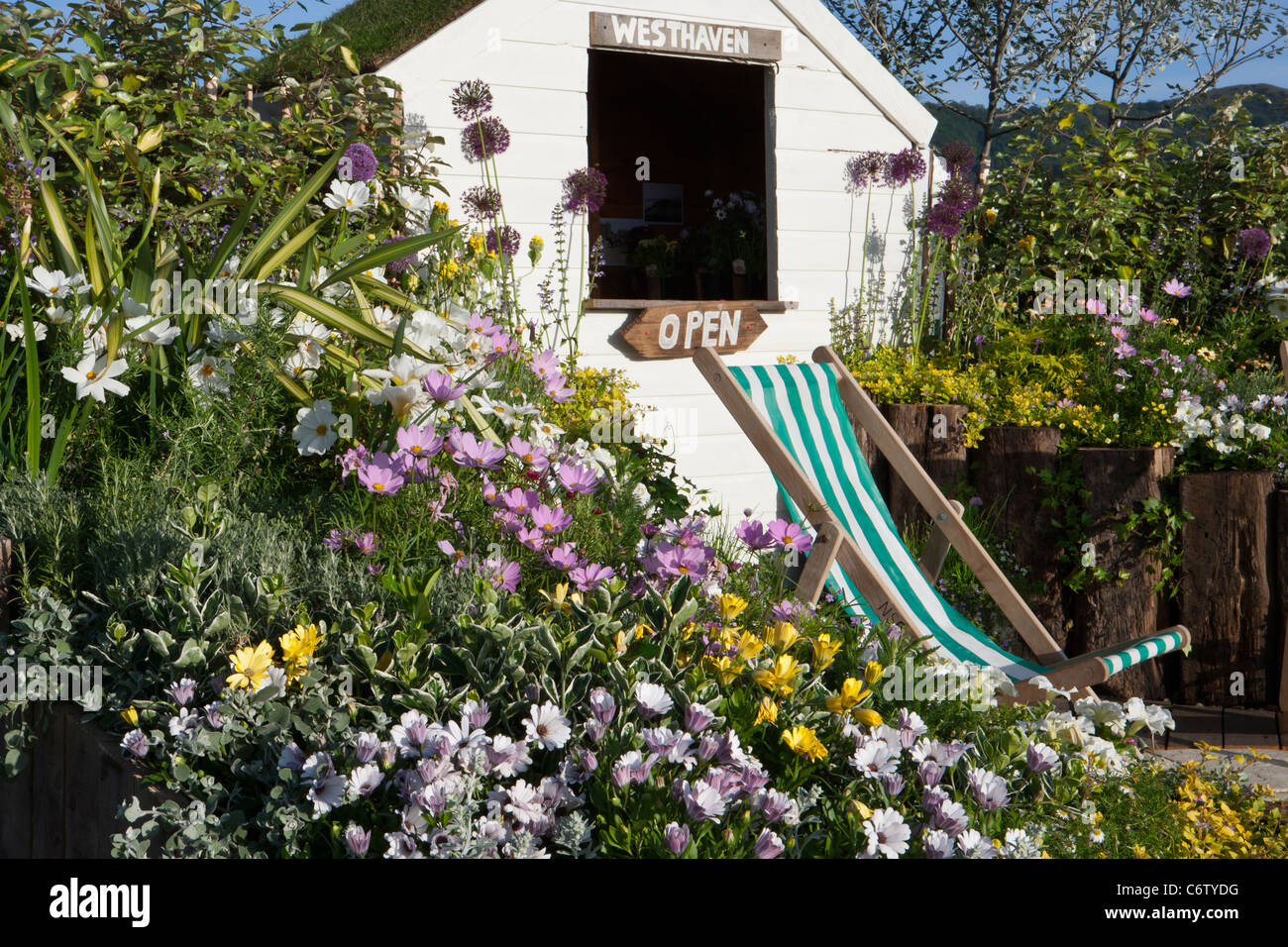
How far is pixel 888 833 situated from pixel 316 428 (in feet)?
5.19

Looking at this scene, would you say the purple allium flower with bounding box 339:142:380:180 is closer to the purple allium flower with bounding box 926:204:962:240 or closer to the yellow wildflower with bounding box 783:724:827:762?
the yellow wildflower with bounding box 783:724:827:762

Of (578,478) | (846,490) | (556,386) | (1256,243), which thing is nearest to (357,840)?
(578,478)

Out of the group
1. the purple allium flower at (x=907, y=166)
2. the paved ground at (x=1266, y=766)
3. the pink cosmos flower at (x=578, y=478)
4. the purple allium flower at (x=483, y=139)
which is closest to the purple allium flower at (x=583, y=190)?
the purple allium flower at (x=483, y=139)

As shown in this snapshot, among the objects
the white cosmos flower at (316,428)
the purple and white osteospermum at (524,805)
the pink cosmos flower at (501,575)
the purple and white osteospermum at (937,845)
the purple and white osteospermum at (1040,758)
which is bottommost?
the purple and white osteospermum at (937,845)

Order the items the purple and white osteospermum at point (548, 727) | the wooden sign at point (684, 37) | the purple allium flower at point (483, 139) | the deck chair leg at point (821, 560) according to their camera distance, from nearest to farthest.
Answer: the purple and white osteospermum at point (548, 727)
the deck chair leg at point (821, 560)
the purple allium flower at point (483, 139)
the wooden sign at point (684, 37)

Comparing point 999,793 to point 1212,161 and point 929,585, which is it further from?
point 1212,161

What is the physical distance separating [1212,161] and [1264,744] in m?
3.79

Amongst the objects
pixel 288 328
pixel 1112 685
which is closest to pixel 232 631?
pixel 288 328

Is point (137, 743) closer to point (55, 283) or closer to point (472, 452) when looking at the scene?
point (472, 452)

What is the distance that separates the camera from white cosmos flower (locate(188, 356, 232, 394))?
8.99 ft

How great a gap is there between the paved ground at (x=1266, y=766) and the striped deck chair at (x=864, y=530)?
0.34 metres

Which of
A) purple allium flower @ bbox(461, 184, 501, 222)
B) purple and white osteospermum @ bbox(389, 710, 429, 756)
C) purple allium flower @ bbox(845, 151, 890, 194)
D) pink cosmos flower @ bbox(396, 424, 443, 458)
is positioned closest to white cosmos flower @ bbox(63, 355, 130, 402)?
pink cosmos flower @ bbox(396, 424, 443, 458)

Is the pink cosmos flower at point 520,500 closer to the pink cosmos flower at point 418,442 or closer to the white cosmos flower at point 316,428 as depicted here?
the pink cosmos flower at point 418,442

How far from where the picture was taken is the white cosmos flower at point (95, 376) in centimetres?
262
